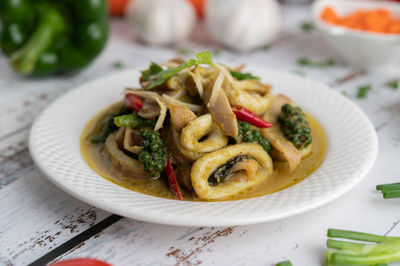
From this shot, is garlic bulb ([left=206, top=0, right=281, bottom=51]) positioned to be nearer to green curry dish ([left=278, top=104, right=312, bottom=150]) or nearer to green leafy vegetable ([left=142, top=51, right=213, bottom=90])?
green curry dish ([left=278, top=104, right=312, bottom=150])

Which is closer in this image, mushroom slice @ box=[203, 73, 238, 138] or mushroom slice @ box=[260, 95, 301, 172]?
mushroom slice @ box=[203, 73, 238, 138]

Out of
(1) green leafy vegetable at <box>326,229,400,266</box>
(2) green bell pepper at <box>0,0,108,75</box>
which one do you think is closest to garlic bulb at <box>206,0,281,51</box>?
(2) green bell pepper at <box>0,0,108,75</box>

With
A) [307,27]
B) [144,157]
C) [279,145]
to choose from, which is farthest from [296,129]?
[307,27]

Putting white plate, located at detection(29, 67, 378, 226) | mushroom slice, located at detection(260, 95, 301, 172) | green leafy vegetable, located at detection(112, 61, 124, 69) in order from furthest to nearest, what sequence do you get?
1. green leafy vegetable, located at detection(112, 61, 124, 69)
2. mushroom slice, located at detection(260, 95, 301, 172)
3. white plate, located at detection(29, 67, 378, 226)

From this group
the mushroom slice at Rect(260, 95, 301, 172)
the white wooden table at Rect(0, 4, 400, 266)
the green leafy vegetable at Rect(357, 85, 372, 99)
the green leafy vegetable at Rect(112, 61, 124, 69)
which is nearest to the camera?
the white wooden table at Rect(0, 4, 400, 266)

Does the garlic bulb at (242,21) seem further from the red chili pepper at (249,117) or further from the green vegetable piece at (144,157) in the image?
the green vegetable piece at (144,157)

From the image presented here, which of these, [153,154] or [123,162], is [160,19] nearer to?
[123,162]

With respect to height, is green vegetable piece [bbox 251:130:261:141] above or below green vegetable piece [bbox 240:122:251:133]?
below
